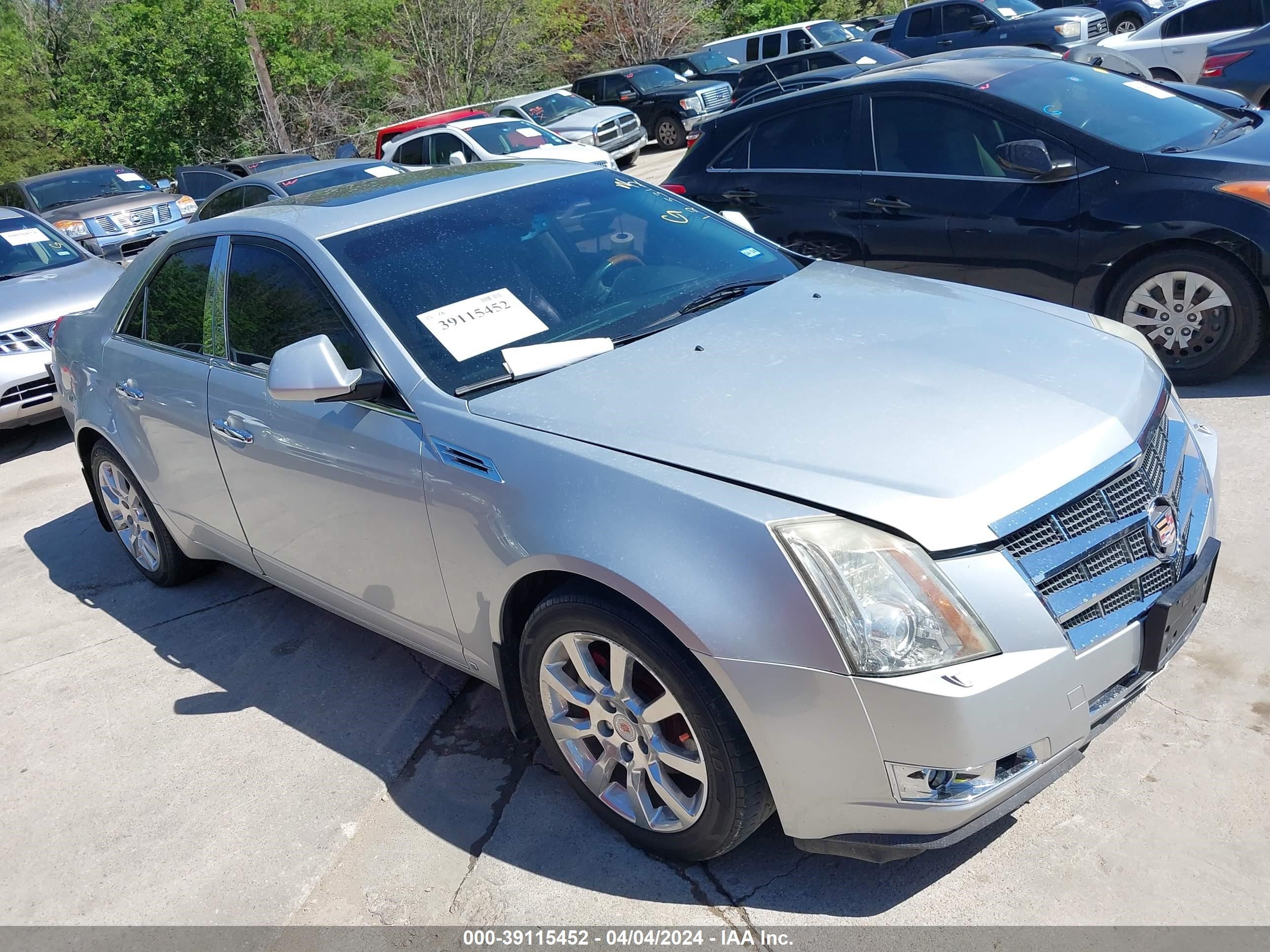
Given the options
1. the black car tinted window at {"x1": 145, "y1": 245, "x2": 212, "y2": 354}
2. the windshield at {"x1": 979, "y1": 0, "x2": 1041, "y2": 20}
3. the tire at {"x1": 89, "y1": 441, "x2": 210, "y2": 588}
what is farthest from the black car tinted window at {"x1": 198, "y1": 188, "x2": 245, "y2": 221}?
the windshield at {"x1": 979, "y1": 0, "x2": 1041, "y2": 20}

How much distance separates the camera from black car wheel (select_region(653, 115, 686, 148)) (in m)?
21.1

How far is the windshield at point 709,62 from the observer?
24469 mm

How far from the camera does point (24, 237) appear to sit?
9469 millimetres

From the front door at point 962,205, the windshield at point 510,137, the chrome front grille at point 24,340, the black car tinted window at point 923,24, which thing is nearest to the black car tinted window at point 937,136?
the front door at point 962,205

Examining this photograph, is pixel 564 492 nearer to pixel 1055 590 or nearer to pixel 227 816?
pixel 1055 590

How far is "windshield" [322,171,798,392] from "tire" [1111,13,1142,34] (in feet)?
70.6

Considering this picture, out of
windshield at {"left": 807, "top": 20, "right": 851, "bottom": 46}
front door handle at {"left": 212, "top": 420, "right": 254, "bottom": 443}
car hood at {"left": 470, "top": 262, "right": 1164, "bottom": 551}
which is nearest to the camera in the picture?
car hood at {"left": 470, "top": 262, "right": 1164, "bottom": 551}

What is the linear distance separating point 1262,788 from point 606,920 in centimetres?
177

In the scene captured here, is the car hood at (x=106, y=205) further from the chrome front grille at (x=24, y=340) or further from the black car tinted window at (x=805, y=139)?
the black car tinted window at (x=805, y=139)

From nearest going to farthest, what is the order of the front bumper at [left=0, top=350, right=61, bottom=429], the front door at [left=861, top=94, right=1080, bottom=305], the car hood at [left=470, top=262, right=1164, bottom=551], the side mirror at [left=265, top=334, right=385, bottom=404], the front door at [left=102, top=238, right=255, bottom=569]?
the car hood at [left=470, top=262, right=1164, bottom=551], the side mirror at [left=265, top=334, right=385, bottom=404], the front door at [left=102, top=238, right=255, bottom=569], the front door at [left=861, top=94, right=1080, bottom=305], the front bumper at [left=0, top=350, right=61, bottom=429]

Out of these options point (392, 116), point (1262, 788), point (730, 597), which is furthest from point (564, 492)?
point (392, 116)

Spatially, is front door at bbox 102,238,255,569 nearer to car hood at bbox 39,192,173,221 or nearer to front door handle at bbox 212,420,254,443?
front door handle at bbox 212,420,254,443

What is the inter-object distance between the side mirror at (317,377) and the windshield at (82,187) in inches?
541

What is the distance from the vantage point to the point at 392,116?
92.6 feet
